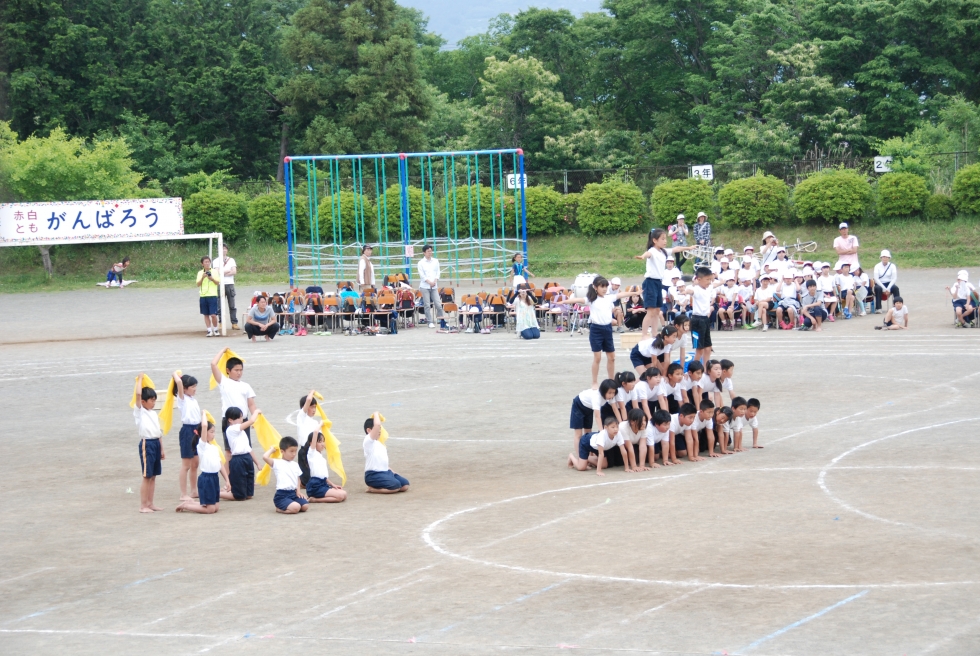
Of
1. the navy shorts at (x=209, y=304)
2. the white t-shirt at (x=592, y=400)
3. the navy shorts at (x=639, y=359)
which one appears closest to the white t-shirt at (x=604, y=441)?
the white t-shirt at (x=592, y=400)

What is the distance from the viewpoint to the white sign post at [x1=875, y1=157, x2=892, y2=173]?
1502 inches

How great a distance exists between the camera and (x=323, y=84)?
4762 cm

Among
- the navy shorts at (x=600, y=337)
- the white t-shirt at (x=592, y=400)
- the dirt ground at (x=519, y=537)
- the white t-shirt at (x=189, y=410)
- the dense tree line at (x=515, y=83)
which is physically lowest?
the dirt ground at (x=519, y=537)

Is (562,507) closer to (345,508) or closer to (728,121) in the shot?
(345,508)

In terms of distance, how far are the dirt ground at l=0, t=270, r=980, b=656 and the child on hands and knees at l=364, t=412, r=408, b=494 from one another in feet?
0.72

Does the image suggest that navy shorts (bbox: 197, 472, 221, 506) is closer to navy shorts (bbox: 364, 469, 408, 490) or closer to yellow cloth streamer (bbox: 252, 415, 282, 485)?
yellow cloth streamer (bbox: 252, 415, 282, 485)

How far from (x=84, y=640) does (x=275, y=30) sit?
51.9m

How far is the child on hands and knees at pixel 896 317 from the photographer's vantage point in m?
22.9

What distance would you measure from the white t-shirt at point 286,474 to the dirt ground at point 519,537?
0.36 metres

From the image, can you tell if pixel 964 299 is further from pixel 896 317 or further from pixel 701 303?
pixel 701 303

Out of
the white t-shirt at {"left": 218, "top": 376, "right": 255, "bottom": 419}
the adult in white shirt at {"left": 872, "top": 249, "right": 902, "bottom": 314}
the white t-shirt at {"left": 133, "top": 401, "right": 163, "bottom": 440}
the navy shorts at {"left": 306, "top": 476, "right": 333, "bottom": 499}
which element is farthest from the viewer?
the adult in white shirt at {"left": 872, "top": 249, "right": 902, "bottom": 314}

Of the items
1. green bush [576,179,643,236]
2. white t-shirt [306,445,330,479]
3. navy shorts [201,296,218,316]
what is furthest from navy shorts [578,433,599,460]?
green bush [576,179,643,236]

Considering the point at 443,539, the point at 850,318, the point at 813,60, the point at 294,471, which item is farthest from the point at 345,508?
the point at 813,60

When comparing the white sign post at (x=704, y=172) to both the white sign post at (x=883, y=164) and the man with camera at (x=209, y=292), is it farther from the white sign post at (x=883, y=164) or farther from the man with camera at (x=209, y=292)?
the man with camera at (x=209, y=292)
